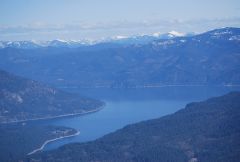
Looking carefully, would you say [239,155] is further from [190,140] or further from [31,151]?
[31,151]

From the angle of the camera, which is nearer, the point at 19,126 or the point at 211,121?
the point at 211,121

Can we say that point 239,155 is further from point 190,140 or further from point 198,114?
point 198,114

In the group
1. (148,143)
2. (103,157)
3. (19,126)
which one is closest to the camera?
(103,157)

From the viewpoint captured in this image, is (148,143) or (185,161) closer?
(185,161)

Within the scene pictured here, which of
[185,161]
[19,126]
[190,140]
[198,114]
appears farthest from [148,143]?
[19,126]

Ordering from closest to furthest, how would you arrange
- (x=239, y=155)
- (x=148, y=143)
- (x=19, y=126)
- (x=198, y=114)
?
(x=239, y=155) → (x=148, y=143) → (x=198, y=114) → (x=19, y=126)

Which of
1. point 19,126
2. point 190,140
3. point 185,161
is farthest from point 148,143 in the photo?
point 19,126
